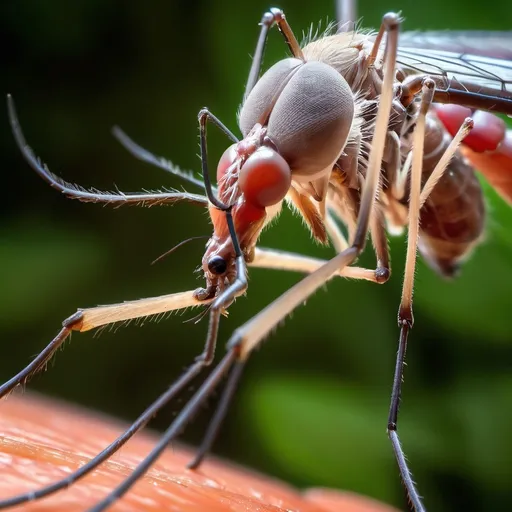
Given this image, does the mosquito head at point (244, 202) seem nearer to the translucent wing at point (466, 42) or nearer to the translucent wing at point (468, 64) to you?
the translucent wing at point (468, 64)

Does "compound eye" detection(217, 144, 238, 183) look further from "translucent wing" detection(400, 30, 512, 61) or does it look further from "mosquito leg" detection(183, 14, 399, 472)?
"translucent wing" detection(400, 30, 512, 61)

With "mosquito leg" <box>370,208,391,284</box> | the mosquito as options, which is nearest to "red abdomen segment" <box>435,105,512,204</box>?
the mosquito

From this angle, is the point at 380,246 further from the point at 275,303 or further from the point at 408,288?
the point at 275,303

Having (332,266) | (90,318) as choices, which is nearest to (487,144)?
(332,266)

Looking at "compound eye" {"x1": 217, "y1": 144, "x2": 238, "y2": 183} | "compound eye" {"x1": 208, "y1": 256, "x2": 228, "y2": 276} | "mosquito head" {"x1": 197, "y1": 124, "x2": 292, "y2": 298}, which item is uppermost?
"compound eye" {"x1": 217, "y1": 144, "x2": 238, "y2": 183}

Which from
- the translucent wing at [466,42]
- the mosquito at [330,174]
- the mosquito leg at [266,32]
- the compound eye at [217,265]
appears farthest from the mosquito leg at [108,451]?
the translucent wing at [466,42]

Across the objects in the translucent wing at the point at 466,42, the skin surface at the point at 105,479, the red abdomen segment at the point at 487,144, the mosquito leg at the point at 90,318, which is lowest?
the skin surface at the point at 105,479
